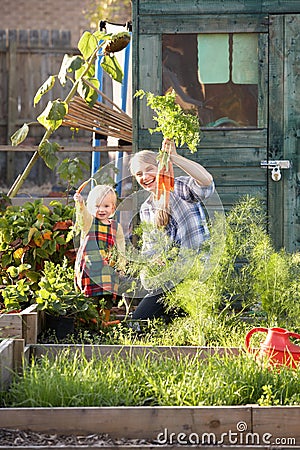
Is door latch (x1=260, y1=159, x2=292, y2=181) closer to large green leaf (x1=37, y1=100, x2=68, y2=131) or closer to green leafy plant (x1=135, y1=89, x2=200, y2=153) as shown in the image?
green leafy plant (x1=135, y1=89, x2=200, y2=153)

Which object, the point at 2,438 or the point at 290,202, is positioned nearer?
the point at 2,438

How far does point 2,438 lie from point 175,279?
1805mm

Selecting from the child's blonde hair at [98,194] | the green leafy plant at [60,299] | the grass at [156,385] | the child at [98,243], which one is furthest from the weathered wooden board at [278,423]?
the child's blonde hair at [98,194]

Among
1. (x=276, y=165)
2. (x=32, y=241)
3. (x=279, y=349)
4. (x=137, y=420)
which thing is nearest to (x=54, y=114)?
(x=32, y=241)

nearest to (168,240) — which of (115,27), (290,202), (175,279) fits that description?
(175,279)

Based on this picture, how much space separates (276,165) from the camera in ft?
20.5

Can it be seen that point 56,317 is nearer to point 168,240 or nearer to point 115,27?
point 168,240

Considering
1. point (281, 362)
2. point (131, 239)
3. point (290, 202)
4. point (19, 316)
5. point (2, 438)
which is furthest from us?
point (290, 202)

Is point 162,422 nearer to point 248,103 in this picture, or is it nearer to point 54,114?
point 54,114

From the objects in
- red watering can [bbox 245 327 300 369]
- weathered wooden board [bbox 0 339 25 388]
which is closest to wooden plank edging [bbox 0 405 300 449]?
weathered wooden board [bbox 0 339 25 388]

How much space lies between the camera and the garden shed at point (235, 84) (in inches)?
247

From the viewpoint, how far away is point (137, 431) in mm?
3449

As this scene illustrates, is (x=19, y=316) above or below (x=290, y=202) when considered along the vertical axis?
below

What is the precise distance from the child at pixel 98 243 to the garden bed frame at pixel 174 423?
1.81 meters
